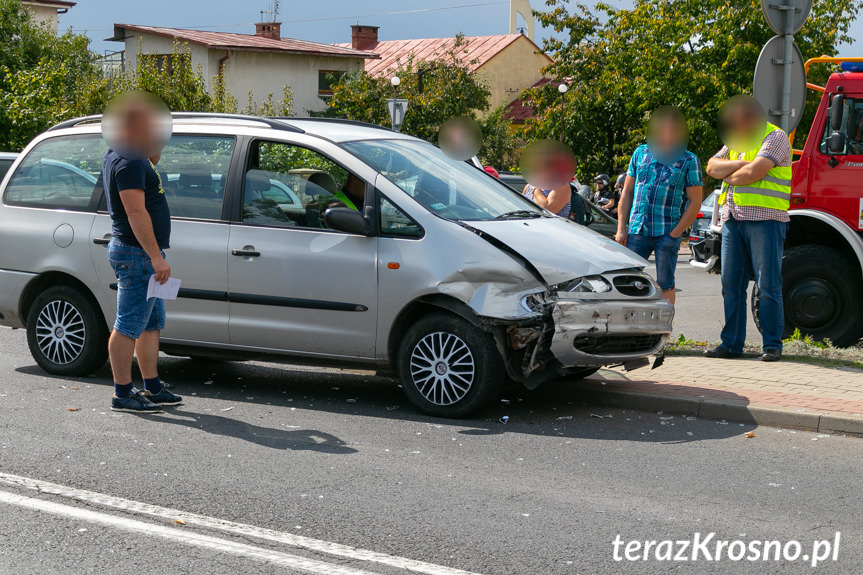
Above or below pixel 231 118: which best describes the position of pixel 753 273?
below

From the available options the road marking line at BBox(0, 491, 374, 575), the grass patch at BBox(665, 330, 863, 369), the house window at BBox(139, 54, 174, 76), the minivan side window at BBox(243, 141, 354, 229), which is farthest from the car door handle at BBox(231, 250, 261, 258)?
the house window at BBox(139, 54, 174, 76)

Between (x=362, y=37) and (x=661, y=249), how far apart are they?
58632 mm

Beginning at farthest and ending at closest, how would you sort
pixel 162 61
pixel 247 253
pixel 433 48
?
pixel 433 48 → pixel 162 61 → pixel 247 253

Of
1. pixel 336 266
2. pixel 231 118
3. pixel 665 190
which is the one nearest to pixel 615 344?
pixel 336 266

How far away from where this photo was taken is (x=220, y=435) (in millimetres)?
6504

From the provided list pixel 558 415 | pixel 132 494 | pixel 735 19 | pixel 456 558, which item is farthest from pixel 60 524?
pixel 735 19

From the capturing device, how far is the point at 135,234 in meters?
6.79

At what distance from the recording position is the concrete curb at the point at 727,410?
668 cm

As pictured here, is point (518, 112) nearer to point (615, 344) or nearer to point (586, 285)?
point (615, 344)

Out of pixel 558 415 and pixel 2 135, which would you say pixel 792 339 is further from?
pixel 2 135

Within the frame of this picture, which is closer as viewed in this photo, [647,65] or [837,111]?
[837,111]

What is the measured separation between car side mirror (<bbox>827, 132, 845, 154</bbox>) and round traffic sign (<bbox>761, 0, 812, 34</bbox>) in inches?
45.4

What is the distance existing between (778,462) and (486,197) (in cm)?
277

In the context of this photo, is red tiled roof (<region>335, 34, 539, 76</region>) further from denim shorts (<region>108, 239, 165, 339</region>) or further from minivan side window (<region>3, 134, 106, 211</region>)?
denim shorts (<region>108, 239, 165, 339</region>)
